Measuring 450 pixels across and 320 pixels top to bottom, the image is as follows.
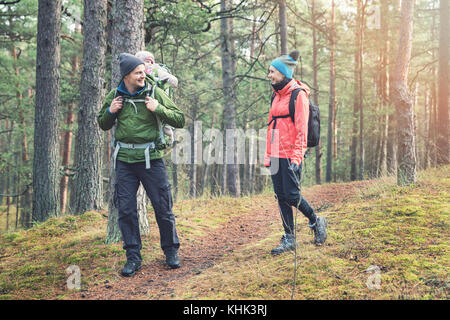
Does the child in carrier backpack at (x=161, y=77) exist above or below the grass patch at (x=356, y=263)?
above

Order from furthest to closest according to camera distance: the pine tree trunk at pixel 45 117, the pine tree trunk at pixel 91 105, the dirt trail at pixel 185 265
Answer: the pine tree trunk at pixel 45 117
the pine tree trunk at pixel 91 105
the dirt trail at pixel 185 265

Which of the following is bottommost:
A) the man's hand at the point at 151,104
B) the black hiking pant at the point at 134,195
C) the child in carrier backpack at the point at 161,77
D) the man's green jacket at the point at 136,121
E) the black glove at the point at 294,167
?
the black hiking pant at the point at 134,195

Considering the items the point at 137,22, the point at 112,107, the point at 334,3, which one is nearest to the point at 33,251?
the point at 112,107

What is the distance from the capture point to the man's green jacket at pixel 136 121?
13.6 feet

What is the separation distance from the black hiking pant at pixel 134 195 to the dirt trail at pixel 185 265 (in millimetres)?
344

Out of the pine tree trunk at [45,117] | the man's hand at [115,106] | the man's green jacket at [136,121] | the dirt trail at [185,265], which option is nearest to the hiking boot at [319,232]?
the dirt trail at [185,265]

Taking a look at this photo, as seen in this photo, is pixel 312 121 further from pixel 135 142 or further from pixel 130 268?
pixel 130 268

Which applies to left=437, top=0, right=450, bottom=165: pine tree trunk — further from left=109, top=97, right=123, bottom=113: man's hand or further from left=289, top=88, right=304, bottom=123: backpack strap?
left=109, top=97, right=123, bottom=113: man's hand

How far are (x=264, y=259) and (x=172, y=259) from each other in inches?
47.3

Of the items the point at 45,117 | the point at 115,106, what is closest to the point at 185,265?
the point at 115,106

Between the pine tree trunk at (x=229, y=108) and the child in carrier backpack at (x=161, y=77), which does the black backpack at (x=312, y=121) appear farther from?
the pine tree trunk at (x=229, y=108)

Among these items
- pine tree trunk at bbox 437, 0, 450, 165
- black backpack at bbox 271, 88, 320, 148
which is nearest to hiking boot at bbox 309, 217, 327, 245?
black backpack at bbox 271, 88, 320, 148

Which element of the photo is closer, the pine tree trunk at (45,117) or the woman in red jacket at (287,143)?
the woman in red jacket at (287,143)

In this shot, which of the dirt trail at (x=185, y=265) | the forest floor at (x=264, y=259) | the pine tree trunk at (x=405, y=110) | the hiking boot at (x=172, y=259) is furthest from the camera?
the pine tree trunk at (x=405, y=110)
